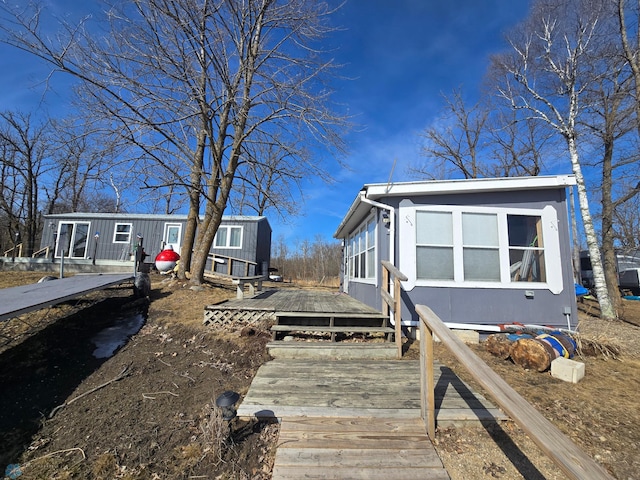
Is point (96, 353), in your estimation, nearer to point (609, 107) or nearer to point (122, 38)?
point (122, 38)

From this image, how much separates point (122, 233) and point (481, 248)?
1679cm

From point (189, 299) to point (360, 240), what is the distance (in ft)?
15.2

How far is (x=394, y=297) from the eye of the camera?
451 centimetres

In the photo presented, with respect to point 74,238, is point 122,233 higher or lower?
higher

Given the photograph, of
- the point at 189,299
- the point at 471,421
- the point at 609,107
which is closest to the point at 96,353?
the point at 189,299

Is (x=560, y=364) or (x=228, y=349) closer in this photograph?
(x=560, y=364)

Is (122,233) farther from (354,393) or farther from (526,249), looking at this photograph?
(526,249)

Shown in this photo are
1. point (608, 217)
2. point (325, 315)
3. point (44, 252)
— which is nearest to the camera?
→ point (325, 315)

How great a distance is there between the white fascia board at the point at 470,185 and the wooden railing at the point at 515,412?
3396 millimetres

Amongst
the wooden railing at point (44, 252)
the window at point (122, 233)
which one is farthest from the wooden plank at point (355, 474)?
the wooden railing at point (44, 252)

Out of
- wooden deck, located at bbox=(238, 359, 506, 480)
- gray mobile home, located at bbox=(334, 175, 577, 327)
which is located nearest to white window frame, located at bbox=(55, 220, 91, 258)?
gray mobile home, located at bbox=(334, 175, 577, 327)

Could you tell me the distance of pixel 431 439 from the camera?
8.11 feet

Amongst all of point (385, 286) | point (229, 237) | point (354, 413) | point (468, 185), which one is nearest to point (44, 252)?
point (229, 237)

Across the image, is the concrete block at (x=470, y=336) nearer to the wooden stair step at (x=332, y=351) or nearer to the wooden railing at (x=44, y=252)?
the wooden stair step at (x=332, y=351)
